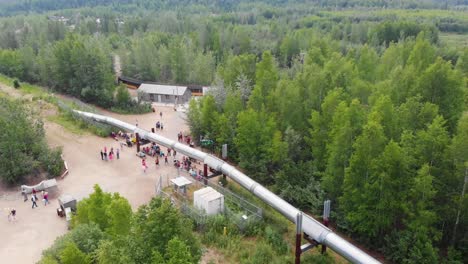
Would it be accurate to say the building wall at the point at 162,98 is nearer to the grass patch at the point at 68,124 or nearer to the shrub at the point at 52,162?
the grass patch at the point at 68,124

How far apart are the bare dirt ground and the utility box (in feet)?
22.1

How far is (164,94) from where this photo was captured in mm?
85125

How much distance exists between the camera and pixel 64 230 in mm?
39531

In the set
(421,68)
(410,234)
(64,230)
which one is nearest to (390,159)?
(410,234)

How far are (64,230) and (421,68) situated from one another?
56339mm

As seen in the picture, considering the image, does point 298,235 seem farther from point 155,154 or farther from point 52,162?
point 52,162

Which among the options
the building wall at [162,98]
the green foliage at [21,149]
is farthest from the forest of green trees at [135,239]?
the building wall at [162,98]

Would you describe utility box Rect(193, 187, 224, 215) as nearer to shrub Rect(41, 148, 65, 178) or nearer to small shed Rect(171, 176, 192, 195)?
small shed Rect(171, 176, 192, 195)

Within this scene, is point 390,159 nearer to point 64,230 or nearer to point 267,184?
point 267,184

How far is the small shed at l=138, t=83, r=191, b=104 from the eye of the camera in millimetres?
84688

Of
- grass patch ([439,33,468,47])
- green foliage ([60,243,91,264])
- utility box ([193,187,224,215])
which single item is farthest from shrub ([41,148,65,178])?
grass patch ([439,33,468,47])

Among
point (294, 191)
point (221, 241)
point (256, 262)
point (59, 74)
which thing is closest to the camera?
point (256, 262)

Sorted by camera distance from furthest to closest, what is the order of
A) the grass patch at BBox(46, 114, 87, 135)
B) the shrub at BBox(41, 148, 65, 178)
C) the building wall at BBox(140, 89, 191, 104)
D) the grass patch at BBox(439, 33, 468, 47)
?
the grass patch at BBox(439, 33, 468, 47)
the building wall at BBox(140, 89, 191, 104)
the grass patch at BBox(46, 114, 87, 135)
the shrub at BBox(41, 148, 65, 178)

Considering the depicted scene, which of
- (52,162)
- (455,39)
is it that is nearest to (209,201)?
(52,162)
